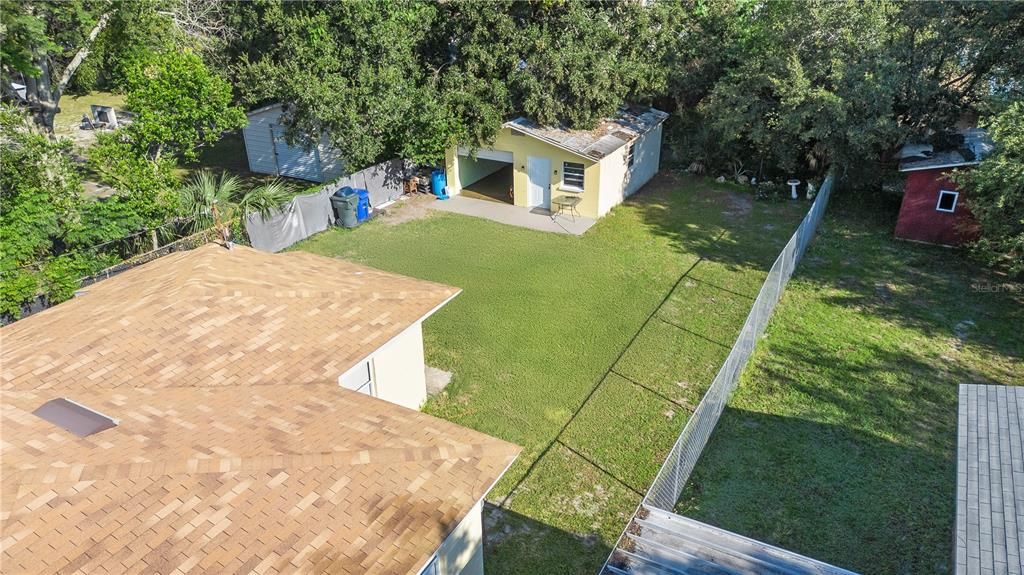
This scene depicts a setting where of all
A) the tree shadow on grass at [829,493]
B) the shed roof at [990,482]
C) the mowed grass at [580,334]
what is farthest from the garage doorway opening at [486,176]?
the shed roof at [990,482]

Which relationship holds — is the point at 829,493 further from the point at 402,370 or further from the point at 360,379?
the point at 360,379

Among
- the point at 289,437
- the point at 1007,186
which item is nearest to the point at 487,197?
the point at 1007,186

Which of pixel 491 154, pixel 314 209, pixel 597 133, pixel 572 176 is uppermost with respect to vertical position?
pixel 597 133

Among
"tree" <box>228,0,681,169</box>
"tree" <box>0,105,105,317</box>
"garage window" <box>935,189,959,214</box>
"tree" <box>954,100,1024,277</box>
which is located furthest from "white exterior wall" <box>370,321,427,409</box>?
"garage window" <box>935,189,959,214</box>

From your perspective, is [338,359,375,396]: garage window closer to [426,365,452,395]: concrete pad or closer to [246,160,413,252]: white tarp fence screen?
[426,365,452,395]: concrete pad

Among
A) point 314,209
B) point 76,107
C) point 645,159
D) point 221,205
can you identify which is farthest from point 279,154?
point 76,107

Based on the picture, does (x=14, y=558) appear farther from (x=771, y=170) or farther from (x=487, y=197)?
(x=771, y=170)
